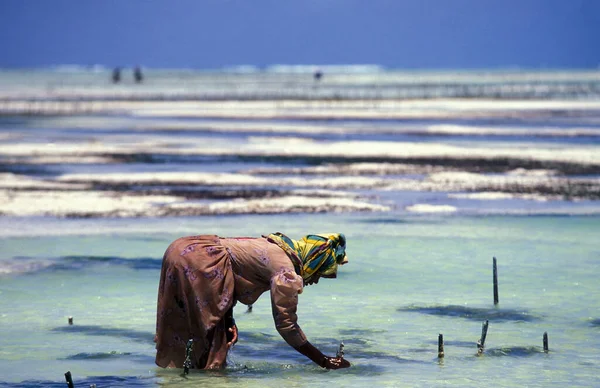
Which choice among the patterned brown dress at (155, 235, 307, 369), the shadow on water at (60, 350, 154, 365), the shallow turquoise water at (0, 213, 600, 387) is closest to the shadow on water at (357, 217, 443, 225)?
the shallow turquoise water at (0, 213, 600, 387)

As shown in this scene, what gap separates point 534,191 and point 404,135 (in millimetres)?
14911

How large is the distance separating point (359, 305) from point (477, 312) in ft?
3.60

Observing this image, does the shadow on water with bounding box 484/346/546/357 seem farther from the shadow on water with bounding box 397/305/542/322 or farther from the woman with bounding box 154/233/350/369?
the woman with bounding box 154/233/350/369

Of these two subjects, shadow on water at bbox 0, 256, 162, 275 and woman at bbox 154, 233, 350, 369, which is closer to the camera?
woman at bbox 154, 233, 350, 369

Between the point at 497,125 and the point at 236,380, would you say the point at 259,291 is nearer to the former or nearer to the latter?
the point at 236,380

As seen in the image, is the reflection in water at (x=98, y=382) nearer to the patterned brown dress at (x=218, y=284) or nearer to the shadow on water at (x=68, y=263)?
the patterned brown dress at (x=218, y=284)

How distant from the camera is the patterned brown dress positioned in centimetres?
766

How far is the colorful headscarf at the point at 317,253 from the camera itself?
773cm

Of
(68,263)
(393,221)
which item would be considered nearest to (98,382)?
(68,263)

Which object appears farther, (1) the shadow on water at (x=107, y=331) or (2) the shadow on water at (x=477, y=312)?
(2) the shadow on water at (x=477, y=312)

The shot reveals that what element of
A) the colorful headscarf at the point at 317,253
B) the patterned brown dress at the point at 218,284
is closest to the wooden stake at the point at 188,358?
the patterned brown dress at the point at 218,284

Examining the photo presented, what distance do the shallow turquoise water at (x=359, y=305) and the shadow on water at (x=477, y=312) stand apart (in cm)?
2

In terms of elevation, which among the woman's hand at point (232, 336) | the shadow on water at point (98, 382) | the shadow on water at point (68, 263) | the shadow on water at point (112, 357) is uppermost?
the shadow on water at point (68, 263)

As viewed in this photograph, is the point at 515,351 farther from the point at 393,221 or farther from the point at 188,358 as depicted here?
the point at 393,221
